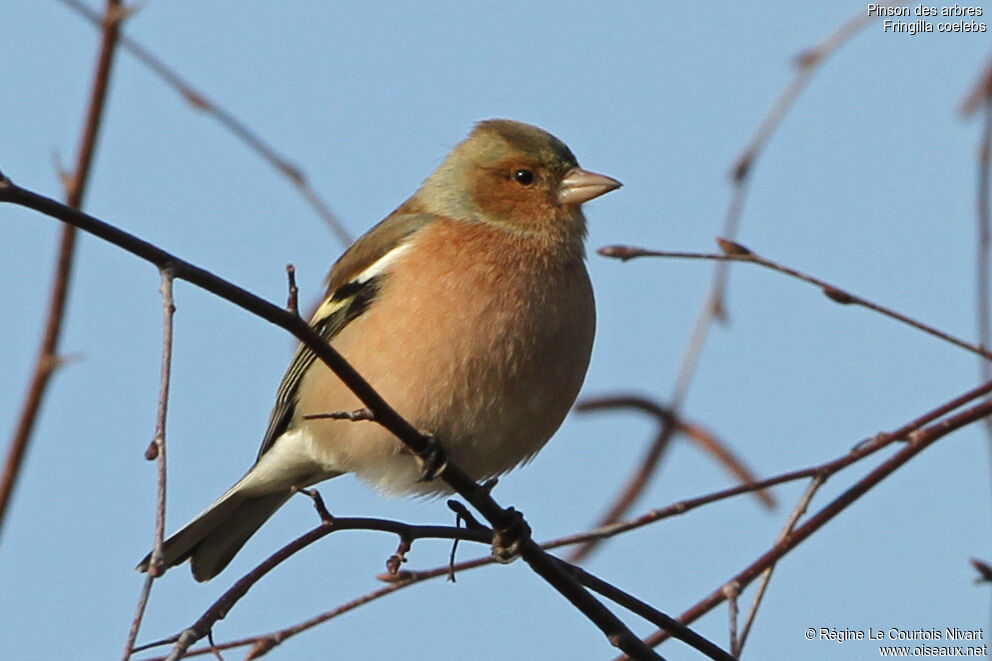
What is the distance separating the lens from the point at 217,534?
6434mm

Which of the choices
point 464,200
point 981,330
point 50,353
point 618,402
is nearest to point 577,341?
point 618,402

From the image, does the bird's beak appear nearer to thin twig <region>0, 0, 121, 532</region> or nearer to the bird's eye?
the bird's eye

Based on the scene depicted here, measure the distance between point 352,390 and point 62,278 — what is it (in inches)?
70.9

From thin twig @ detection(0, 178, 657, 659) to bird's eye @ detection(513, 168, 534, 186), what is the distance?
2.45 m

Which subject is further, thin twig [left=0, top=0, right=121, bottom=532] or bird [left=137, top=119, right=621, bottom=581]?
bird [left=137, top=119, right=621, bottom=581]

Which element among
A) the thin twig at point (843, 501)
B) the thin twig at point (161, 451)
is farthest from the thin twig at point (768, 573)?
the thin twig at point (161, 451)

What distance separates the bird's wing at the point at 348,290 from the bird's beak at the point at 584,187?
0.67 m

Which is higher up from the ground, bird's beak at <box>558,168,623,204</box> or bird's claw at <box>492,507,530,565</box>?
bird's beak at <box>558,168,623,204</box>

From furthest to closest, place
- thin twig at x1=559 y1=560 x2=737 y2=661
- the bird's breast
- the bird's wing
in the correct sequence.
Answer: the bird's wing
the bird's breast
thin twig at x1=559 y1=560 x2=737 y2=661

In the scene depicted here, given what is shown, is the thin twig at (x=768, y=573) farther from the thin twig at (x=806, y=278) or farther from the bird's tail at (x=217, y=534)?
the bird's tail at (x=217, y=534)

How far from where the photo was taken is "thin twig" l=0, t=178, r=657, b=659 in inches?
107

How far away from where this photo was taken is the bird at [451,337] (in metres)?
5.41

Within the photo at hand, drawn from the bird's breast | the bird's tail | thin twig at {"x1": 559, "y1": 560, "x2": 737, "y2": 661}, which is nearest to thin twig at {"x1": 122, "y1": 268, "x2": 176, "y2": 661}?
thin twig at {"x1": 559, "y1": 560, "x2": 737, "y2": 661}

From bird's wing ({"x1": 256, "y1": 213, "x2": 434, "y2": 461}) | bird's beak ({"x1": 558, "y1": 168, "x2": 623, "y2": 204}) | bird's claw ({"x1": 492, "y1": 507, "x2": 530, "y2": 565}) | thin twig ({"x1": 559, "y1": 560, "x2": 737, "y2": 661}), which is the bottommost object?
thin twig ({"x1": 559, "y1": 560, "x2": 737, "y2": 661})
